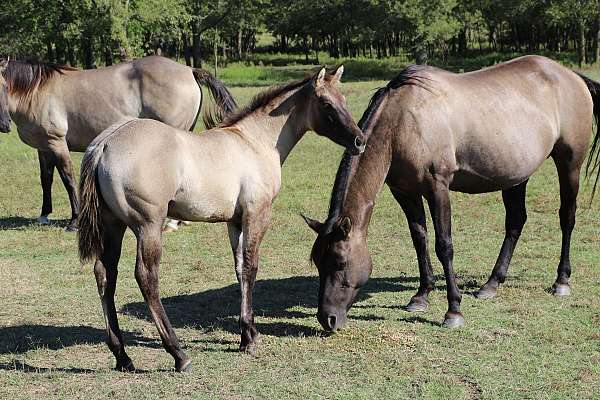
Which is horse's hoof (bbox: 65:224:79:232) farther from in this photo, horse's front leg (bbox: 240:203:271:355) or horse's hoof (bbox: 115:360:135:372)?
horse's hoof (bbox: 115:360:135:372)

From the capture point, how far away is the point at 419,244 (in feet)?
24.5

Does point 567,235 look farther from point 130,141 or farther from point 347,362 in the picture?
point 130,141

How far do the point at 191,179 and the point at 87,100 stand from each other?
19.9 feet

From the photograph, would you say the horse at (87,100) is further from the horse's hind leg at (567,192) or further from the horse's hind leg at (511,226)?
the horse's hind leg at (567,192)

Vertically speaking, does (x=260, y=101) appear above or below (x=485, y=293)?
above

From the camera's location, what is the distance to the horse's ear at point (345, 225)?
626 centimetres

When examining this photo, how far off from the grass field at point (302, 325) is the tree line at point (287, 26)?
1779 centimetres

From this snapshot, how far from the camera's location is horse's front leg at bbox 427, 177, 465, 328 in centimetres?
675

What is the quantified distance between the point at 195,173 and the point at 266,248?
14.2 ft

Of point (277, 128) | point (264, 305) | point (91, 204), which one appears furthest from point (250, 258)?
point (264, 305)

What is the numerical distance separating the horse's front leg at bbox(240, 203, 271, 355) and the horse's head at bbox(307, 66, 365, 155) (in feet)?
2.36

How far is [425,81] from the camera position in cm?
703

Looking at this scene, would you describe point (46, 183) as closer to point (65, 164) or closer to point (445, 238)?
point (65, 164)

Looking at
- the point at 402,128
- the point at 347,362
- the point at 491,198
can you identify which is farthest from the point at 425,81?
the point at 491,198
